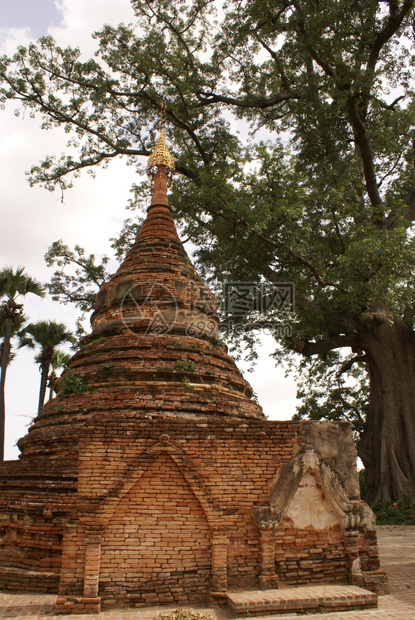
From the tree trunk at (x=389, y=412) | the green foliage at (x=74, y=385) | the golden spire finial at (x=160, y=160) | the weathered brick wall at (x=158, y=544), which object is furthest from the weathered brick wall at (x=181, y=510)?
the tree trunk at (x=389, y=412)

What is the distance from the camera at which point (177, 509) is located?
20.0 ft

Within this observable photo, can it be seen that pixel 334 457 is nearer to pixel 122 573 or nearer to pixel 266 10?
pixel 122 573

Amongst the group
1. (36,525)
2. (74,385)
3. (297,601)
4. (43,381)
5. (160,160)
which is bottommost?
(297,601)

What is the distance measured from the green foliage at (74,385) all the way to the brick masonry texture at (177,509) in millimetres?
581

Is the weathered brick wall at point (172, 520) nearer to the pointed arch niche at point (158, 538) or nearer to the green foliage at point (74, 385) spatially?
the pointed arch niche at point (158, 538)

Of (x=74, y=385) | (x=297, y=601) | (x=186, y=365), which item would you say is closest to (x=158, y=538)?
(x=297, y=601)

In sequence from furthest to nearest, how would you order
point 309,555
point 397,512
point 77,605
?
point 397,512
point 309,555
point 77,605

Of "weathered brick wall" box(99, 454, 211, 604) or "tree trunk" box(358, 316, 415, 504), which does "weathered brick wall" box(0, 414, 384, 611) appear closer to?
"weathered brick wall" box(99, 454, 211, 604)

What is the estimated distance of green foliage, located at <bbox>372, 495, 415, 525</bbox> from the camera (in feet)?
38.9

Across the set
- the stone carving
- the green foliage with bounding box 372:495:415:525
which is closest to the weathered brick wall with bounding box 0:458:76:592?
the stone carving

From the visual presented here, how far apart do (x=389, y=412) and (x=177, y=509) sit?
9.76 meters

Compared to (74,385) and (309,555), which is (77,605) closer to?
(309,555)

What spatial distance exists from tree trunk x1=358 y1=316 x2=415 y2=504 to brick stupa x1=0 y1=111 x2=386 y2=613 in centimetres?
762

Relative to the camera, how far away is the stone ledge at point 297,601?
5359 millimetres
